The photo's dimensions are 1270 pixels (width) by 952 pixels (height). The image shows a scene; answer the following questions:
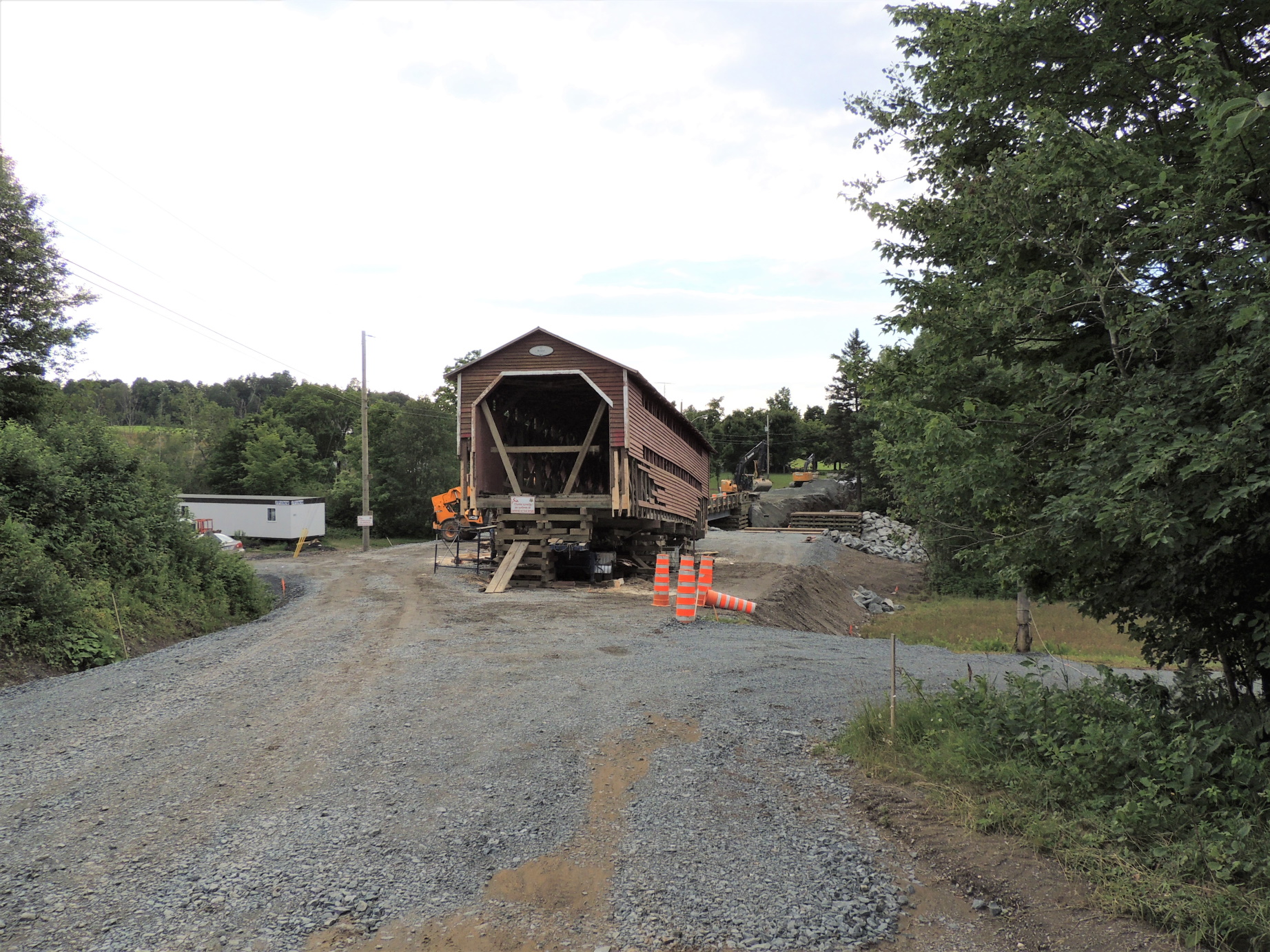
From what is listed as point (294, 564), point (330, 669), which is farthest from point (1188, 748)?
point (294, 564)

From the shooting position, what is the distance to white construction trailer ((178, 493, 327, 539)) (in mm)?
33562

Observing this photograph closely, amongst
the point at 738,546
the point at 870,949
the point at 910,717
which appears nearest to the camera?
the point at 870,949

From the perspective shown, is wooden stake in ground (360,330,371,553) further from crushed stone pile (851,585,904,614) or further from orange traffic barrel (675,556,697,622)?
orange traffic barrel (675,556,697,622)

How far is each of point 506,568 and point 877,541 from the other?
113 feet

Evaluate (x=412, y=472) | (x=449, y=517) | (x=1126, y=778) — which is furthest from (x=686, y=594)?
(x=412, y=472)

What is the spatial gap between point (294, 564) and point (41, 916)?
24.5 m

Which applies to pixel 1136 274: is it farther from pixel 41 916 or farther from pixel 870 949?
pixel 41 916

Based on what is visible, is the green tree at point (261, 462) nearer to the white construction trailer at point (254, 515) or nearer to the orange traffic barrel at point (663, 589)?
the white construction trailer at point (254, 515)

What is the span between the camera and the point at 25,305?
18766mm

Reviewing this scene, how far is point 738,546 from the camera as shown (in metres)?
35.2

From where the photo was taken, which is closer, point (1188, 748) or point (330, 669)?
point (1188, 748)

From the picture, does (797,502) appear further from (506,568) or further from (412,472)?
(506,568)

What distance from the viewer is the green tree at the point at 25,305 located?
→ 1827 cm

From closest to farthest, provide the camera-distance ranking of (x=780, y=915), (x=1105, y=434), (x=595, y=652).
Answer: (x=780, y=915)
(x=1105, y=434)
(x=595, y=652)
